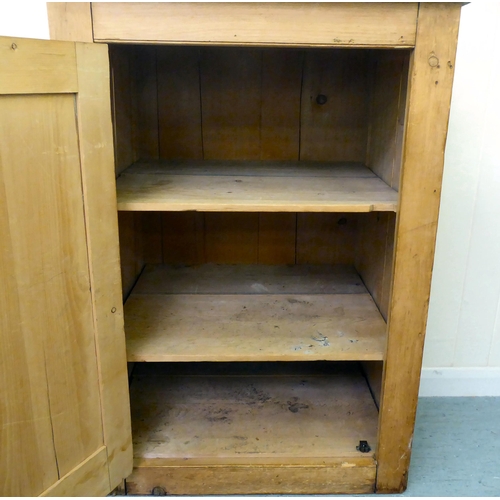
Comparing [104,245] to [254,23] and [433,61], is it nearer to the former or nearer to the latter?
[254,23]

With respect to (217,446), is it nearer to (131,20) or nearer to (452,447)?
(452,447)

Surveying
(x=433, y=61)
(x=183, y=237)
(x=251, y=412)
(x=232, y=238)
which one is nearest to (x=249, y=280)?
(x=232, y=238)

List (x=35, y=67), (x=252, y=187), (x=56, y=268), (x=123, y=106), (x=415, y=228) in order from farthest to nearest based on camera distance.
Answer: (x=123, y=106) → (x=252, y=187) → (x=415, y=228) → (x=56, y=268) → (x=35, y=67)

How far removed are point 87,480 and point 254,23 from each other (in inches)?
41.6

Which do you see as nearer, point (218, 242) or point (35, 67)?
point (35, 67)

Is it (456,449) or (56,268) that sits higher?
(56,268)

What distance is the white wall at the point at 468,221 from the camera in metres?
1.50

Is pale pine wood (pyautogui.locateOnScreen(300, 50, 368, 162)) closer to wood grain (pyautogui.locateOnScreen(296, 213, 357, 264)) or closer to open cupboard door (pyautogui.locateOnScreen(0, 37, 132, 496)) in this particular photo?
wood grain (pyautogui.locateOnScreen(296, 213, 357, 264))

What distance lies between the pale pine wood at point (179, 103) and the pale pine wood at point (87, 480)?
905mm

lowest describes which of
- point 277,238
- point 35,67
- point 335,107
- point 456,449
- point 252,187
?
point 456,449

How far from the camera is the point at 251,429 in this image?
1443mm

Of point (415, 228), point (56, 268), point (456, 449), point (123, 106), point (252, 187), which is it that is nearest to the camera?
point (56, 268)

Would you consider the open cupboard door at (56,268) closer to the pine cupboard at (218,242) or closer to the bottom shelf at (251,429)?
the pine cupboard at (218,242)

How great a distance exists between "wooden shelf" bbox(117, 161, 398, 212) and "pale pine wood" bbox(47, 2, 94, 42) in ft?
1.12
